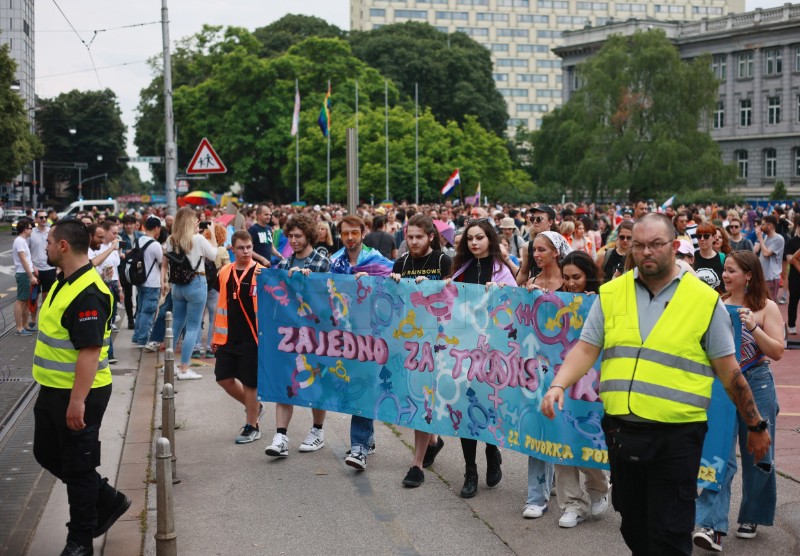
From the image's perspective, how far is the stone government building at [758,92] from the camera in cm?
8700

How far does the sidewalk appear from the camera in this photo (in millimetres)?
6477

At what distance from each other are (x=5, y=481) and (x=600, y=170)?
6057 centimetres

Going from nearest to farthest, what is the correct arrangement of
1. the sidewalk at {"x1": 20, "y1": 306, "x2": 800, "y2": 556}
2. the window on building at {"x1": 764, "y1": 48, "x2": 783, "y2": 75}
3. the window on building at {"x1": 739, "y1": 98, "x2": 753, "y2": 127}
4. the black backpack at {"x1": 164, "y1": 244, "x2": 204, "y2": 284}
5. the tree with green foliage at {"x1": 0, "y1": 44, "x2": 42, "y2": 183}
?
the sidewalk at {"x1": 20, "y1": 306, "x2": 800, "y2": 556}, the black backpack at {"x1": 164, "y1": 244, "x2": 204, "y2": 284}, the tree with green foliage at {"x1": 0, "y1": 44, "x2": 42, "y2": 183}, the window on building at {"x1": 764, "y1": 48, "x2": 783, "y2": 75}, the window on building at {"x1": 739, "y1": 98, "x2": 753, "y2": 127}

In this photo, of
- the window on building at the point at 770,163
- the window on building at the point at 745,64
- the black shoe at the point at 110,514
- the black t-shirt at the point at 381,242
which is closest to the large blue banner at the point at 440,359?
the black shoe at the point at 110,514

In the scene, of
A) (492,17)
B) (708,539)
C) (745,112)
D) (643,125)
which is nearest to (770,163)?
(745,112)

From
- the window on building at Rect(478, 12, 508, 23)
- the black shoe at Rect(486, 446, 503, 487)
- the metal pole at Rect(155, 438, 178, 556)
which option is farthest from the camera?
the window on building at Rect(478, 12, 508, 23)

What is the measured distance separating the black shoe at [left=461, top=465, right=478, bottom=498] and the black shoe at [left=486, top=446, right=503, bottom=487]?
18 centimetres

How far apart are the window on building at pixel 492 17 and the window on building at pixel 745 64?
2479 inches

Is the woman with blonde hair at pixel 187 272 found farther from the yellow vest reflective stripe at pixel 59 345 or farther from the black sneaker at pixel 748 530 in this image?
the black sneaker at pixel 748 530

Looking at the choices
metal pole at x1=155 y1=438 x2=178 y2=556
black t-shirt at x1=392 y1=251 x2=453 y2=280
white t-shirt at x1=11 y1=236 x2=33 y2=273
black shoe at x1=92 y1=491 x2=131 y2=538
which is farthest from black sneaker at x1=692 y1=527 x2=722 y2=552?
white t-shirt at x1=11 y1=236 x2=33 y2=273

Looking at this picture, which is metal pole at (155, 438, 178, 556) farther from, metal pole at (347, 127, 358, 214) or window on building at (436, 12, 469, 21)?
window on building at (436, 12, 469, 21)

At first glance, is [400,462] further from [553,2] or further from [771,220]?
[553,2]

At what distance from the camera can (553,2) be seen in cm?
15262

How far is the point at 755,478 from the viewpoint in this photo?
6426 millimetres
